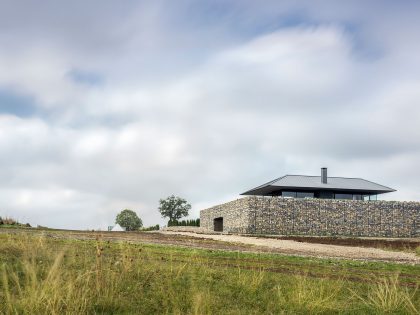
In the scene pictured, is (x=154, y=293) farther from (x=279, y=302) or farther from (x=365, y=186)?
(x=365, y=186)

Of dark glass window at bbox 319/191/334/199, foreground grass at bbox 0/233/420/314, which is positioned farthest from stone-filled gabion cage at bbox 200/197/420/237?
foreground grass at bbox 0/233/420/314

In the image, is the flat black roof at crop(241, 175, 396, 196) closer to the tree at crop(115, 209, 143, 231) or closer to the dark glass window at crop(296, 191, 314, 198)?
the dark glass window at crop(296, 191, 314, 198)

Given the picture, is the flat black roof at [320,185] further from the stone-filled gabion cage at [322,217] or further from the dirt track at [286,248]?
the dirt track at [286,248]

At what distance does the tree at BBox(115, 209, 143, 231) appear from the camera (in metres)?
61.2

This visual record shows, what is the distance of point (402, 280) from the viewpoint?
11.1m

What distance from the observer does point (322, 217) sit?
145 feet

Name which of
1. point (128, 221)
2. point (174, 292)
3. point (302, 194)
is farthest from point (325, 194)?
point (174, 292)

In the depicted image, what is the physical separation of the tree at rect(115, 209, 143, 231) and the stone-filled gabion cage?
16.6m

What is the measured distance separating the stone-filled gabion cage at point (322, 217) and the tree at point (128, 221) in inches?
654

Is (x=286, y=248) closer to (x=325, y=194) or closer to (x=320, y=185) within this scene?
(x=320, y=185)

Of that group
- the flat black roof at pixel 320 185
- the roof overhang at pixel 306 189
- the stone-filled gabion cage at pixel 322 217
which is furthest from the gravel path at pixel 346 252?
the roof overhang at pixel 306 189

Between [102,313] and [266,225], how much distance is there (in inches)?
1429

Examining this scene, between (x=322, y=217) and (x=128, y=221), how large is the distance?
86.1 feet

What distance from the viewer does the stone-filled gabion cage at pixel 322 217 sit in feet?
139
